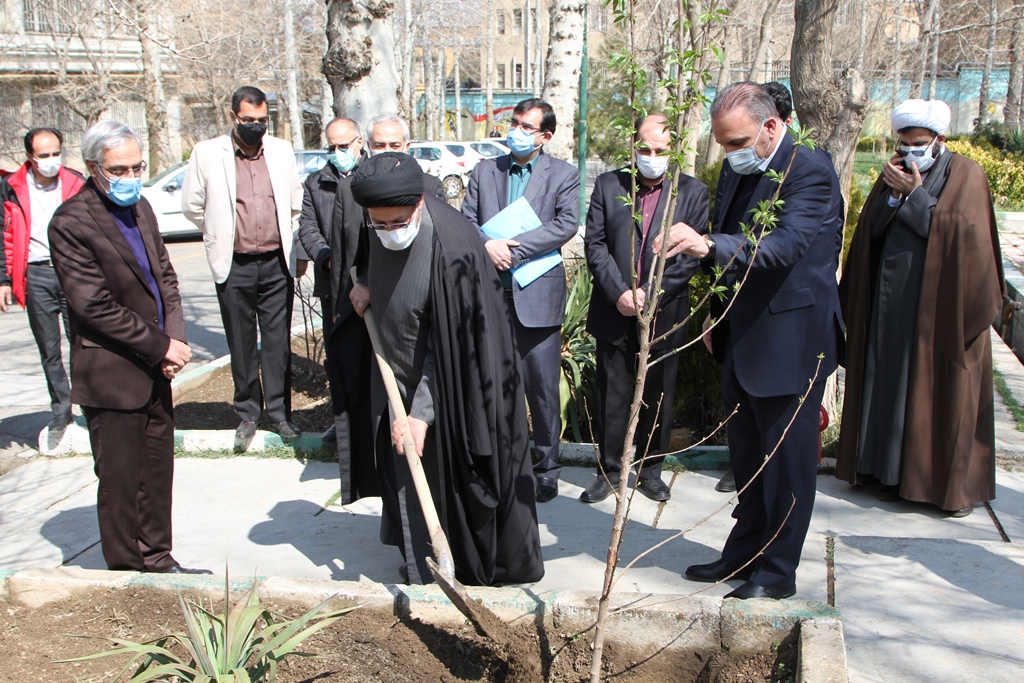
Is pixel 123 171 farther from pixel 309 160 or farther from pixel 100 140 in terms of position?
pixel 309 160

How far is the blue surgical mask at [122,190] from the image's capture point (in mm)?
3676

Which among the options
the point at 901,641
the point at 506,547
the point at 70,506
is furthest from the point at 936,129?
the point at 70,506

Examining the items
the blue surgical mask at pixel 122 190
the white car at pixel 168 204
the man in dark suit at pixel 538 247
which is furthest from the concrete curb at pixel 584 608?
the white car at pixel 168 204

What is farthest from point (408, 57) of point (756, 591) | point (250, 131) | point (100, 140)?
point (756, 591)

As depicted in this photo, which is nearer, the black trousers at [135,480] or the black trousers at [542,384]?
the black trousers at [135,480]

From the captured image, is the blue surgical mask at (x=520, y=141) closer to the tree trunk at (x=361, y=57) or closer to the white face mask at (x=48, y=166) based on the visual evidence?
the tree trunk at (x=361, y=57)

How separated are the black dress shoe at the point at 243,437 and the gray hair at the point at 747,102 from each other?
360 cm

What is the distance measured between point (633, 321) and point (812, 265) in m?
1.36

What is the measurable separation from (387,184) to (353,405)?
1594mm

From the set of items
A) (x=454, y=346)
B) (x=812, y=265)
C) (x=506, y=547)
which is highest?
(x=812, y=265)

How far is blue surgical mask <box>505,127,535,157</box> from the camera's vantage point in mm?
5035

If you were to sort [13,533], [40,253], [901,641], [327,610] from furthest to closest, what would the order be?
[40,253], [13,533], [901,641], [327,610]

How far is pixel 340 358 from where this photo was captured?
4.71 m

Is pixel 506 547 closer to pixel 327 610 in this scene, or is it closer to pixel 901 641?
pixel 327 610
